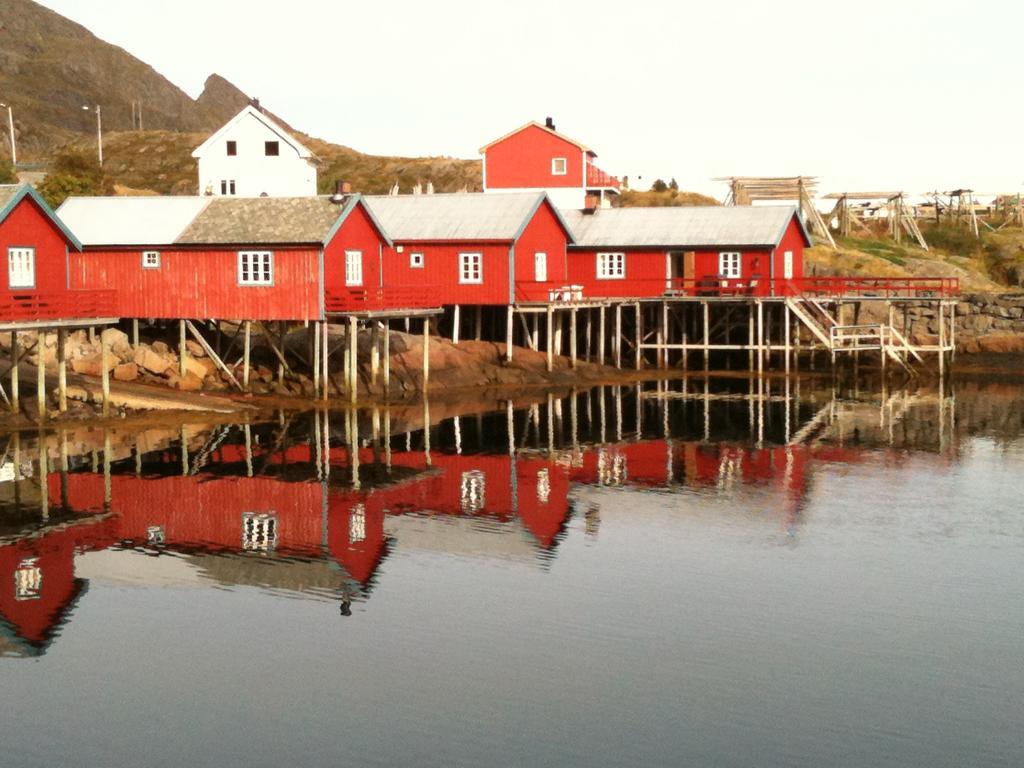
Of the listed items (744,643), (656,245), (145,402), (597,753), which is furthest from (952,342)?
(597,753)

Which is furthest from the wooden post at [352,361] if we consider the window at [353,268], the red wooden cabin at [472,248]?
the red wooden cabin at [472,248]

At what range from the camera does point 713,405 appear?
47.7 m

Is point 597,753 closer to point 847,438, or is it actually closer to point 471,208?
point 847,438

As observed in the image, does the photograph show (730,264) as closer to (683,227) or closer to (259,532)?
(683,227)

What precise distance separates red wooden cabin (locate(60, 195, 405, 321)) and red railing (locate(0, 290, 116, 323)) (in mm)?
4596

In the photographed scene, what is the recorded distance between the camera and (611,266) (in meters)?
59.3

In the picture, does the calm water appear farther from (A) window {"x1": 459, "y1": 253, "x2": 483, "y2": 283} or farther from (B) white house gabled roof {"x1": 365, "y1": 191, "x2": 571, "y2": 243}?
(B) white house gabled roof {"x1": 365, "y1": 191, "x2": 571, "y2": 243}

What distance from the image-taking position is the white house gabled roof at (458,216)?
5319 centimetres

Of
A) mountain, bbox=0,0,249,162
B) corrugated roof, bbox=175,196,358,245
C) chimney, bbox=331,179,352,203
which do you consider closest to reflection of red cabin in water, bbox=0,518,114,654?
corrugated roof, bbox=175,196,358,245

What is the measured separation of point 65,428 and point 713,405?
68.4 feet

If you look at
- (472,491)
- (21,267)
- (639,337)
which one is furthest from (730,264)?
(21,267)

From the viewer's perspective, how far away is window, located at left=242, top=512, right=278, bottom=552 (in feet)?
84.3

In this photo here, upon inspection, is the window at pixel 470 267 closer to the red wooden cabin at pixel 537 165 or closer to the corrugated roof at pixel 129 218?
the corrugated roof at pixel 129 218

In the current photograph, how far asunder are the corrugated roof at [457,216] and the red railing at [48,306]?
1585cm
